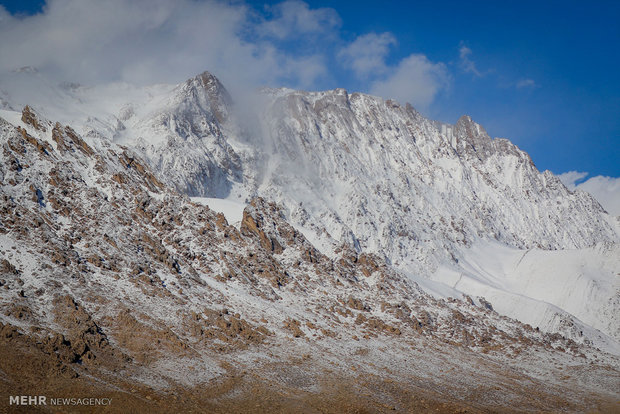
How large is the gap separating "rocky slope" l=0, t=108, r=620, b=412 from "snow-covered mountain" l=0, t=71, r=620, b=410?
426 millimetres

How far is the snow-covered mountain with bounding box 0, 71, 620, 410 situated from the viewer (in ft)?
194

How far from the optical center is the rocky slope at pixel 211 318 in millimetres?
36438

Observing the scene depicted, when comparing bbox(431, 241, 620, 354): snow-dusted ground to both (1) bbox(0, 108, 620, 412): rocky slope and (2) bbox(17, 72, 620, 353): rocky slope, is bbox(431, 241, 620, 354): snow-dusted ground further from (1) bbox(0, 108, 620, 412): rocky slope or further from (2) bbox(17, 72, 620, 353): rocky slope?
(1) bbox(0, 108, 620, 412): rocky slope

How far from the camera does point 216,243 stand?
7606cm

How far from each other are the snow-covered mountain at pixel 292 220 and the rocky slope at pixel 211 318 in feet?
1.40

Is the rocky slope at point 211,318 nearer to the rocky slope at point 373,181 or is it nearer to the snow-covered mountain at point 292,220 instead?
the snow-covered mountain at point 292,220

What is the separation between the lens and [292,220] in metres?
115

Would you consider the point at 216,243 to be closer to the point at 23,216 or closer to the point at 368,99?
the point at 23,216

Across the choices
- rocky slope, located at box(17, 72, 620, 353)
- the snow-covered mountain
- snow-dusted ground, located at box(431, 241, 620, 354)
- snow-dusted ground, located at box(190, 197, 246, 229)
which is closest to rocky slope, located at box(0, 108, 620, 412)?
the snow-covered mountain

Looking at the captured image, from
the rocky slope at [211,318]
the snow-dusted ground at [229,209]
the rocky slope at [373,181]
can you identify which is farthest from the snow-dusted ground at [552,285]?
the snow-dusted ground at [229,209]

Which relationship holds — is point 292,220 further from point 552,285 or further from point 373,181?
point 552,285

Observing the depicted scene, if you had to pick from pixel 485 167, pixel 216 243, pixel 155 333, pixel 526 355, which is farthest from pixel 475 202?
pixel 155 333

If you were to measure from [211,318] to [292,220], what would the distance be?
6238cm

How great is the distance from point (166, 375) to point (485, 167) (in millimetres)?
182783
